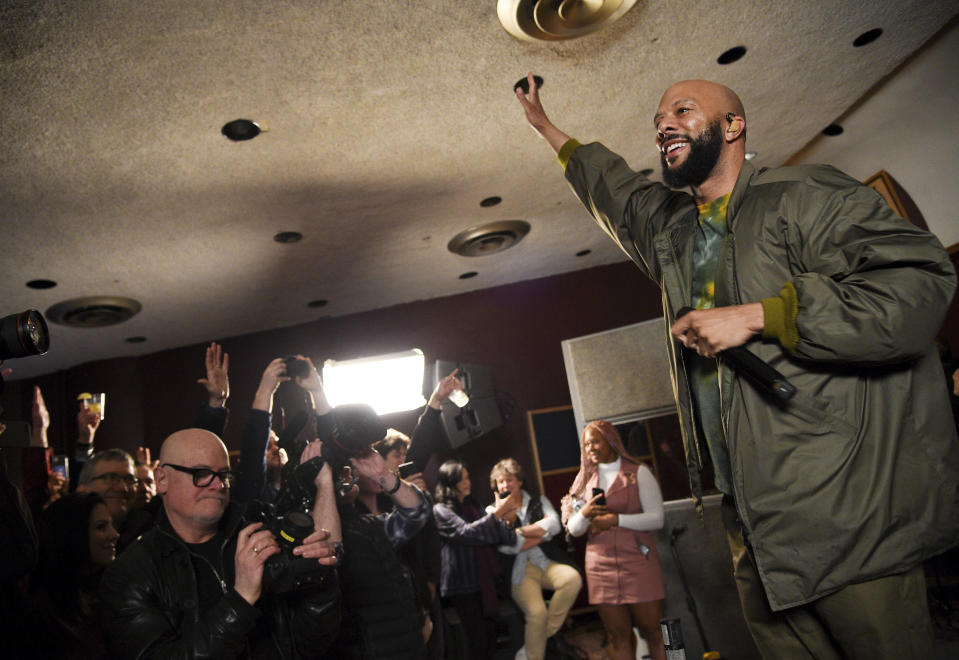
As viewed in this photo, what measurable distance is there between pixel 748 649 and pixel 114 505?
11.4ft

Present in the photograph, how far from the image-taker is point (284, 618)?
196cm

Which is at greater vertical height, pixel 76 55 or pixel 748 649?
pixel 76 55

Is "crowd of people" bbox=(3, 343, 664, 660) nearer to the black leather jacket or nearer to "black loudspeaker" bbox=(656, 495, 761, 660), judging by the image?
the black leather jacket

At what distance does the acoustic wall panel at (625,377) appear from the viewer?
14.4ft

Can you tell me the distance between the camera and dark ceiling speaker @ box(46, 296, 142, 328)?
4484 mm

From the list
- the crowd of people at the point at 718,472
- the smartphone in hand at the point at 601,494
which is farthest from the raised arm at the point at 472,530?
the crowd of people at the point at 718,472

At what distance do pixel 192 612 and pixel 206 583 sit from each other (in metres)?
0.10

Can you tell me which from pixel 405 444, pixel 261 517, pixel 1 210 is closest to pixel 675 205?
pixel 261 517

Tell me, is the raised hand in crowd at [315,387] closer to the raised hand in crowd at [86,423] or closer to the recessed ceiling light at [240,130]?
the recessed ceiling light at [240,130]

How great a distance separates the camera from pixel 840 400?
49.9 inches

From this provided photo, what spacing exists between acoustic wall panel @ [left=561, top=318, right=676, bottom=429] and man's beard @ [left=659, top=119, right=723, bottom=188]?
2817 mm

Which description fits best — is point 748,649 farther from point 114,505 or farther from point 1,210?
point 1,210

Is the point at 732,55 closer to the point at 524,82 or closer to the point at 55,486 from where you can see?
the point at 524,82

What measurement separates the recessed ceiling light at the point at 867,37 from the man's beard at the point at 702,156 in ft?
6.35
